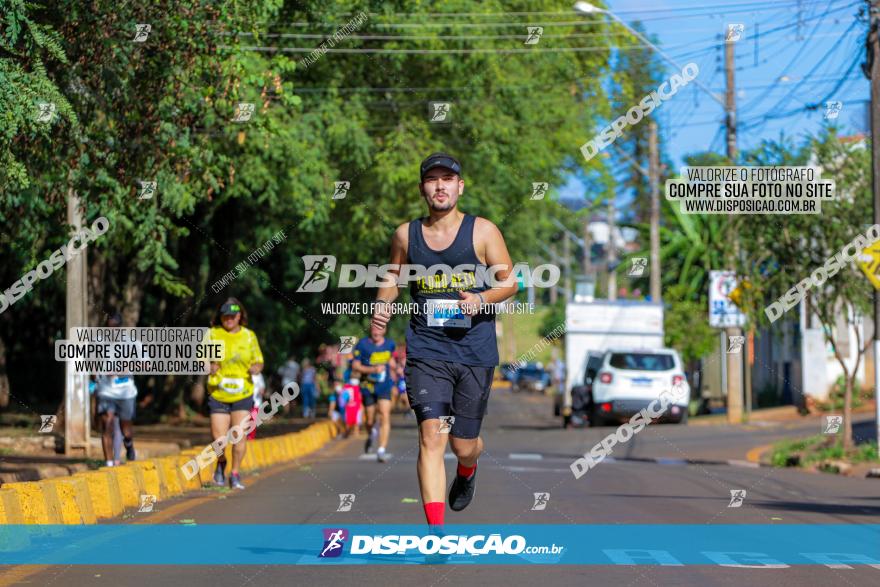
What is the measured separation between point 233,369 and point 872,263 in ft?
26.5

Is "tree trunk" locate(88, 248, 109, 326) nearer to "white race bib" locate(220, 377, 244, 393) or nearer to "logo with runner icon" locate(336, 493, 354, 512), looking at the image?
"white race bib" locate(220, 377, 244, 393)

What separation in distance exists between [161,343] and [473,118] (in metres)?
9.89

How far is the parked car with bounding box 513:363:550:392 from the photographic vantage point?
85562 millimetres

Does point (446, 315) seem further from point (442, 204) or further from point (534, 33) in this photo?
point (534, 33)

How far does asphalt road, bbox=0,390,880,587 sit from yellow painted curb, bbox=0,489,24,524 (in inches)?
44.8

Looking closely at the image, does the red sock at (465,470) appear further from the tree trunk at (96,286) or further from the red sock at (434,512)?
the tree trunk at (96,286)

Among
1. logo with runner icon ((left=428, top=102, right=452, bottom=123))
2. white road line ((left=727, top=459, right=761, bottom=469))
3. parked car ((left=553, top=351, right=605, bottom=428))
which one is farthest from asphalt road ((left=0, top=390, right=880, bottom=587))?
parked car ((left=553, top=351, right=605, bottom=428))

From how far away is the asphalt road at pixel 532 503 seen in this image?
25.9 feet

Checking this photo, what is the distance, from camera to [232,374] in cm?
1388

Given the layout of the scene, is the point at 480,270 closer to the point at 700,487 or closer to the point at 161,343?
the point at 700,487

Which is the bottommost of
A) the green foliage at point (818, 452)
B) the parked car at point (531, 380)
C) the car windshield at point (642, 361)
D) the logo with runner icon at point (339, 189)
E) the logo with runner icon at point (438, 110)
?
the parked car at point (531, 380)

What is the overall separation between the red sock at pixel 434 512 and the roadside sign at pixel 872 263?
11.1 metres

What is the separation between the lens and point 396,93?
103ft

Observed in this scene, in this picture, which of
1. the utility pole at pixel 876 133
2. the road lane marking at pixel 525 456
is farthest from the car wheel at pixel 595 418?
the utility pole at pixel 876 133
